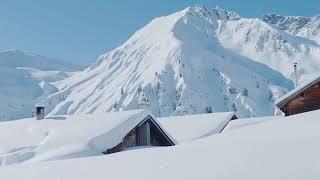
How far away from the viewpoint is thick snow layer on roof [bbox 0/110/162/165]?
83.3 ft

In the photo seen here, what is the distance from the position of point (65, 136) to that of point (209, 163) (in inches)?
719

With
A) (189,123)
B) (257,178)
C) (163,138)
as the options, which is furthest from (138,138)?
(257,178)

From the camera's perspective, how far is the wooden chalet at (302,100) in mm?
25984

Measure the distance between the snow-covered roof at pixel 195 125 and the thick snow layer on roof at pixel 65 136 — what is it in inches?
414

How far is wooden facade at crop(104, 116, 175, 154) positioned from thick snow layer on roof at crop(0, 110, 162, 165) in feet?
1.88

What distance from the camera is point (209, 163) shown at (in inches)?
385

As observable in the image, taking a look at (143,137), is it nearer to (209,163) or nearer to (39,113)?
(39,113)

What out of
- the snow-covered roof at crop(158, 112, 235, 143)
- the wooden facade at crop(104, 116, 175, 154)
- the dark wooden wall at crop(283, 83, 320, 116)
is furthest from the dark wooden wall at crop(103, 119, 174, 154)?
the snow-covered roof at crop(158, 112, 235, 143)

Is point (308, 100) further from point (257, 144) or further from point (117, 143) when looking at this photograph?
point (257, 144)

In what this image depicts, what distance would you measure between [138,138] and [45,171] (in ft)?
61.7

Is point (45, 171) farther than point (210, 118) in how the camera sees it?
No

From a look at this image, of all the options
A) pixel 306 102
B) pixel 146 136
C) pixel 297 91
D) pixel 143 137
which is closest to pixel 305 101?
pixel 306 102

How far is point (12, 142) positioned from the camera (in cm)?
2838

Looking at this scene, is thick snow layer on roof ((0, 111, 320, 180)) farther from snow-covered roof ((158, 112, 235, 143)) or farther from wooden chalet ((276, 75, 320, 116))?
snow-covered roof ((158, 112, 235, 143))
